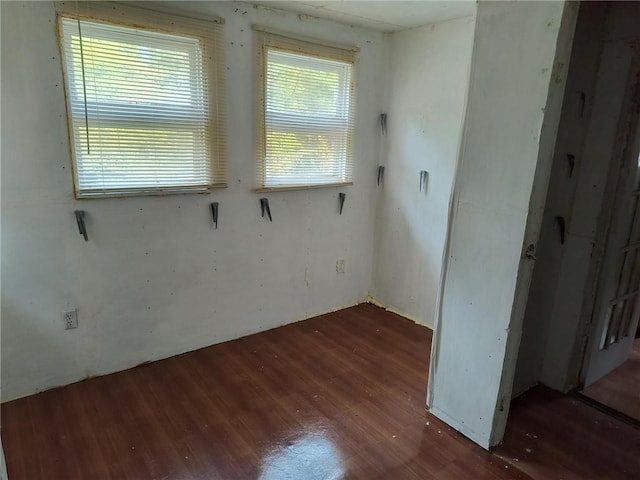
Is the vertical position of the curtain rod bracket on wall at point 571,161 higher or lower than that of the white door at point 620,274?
higher

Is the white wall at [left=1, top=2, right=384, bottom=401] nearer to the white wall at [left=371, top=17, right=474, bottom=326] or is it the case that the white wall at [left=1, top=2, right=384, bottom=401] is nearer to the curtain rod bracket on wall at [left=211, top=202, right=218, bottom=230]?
the curtain rod bracket on wall at [left=211, top=202, right=218, bottom=230]

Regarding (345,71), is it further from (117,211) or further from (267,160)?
(117,211)

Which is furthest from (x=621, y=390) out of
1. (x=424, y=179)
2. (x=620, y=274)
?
(x=424, y=179)

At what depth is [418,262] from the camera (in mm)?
3391

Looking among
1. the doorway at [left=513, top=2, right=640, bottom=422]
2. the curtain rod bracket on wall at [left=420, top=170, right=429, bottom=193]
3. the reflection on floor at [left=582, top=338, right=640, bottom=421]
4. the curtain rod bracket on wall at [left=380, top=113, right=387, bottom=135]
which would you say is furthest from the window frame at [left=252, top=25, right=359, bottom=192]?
the reflection on floor at [left=582, top=338, right=640, bottom=421]

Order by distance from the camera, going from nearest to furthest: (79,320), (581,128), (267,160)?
(581,128)
(79,320)
(267,160)

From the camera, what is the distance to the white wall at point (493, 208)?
5.59ft

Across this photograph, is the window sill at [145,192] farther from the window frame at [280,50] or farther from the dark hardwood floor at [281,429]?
the dark hardwood floor at [281,429]

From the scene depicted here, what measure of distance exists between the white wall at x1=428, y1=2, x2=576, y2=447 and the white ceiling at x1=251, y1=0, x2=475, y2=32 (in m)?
0.87

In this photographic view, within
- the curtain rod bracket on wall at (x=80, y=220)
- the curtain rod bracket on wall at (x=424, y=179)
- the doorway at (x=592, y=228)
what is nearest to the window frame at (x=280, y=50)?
the curtain rod bracket on wall at (x=424, y=179)

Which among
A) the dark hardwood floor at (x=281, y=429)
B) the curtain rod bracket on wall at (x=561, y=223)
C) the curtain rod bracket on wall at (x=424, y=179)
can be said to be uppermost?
the curtain rod bracket on wall at (x=424, y=179)

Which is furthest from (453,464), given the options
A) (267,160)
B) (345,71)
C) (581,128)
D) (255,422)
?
(345,71)

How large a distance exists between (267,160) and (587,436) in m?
2.47

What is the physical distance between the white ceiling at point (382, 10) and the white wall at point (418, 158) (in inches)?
6.1
